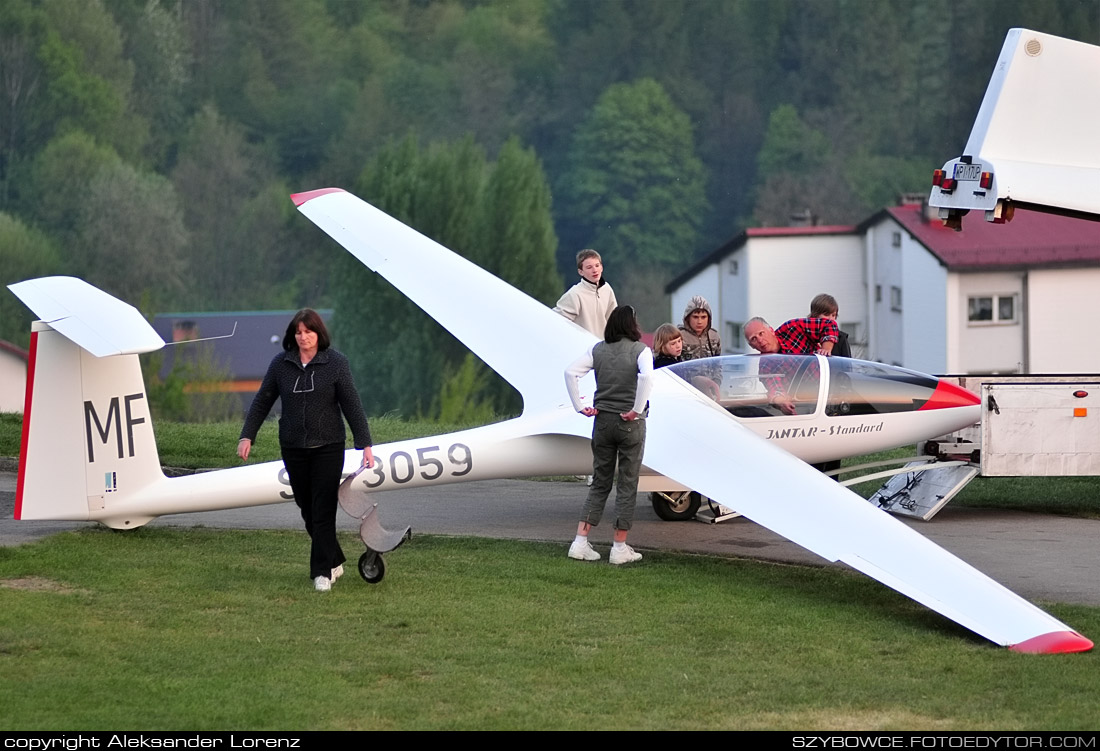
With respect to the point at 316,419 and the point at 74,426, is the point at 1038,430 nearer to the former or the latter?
the point at 316,419

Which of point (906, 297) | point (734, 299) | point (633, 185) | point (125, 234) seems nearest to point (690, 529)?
point (906, 297)

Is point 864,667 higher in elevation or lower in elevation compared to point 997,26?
lower

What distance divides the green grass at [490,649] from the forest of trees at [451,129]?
6277 centimetres

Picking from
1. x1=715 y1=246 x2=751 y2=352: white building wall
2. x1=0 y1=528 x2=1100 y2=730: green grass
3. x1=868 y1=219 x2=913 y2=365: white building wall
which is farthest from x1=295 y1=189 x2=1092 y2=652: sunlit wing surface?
x1=715 y1=246 x2=751 y2=352: white building wall

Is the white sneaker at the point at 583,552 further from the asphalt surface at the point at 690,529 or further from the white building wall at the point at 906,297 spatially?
the white building wall at the point at 906,297

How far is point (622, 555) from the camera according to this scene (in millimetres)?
10031

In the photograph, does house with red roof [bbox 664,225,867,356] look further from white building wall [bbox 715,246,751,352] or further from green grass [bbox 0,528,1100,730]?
green grass [bbox 0,528,1100,730]

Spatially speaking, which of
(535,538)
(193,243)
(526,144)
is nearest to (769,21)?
(526,144)

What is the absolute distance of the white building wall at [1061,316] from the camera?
58531 millimetres

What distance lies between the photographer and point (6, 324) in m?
72.8

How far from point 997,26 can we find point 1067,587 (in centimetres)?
9037

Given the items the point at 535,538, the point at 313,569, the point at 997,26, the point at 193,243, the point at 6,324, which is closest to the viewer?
the point at 313,569

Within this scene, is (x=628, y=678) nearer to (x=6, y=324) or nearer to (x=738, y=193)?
(x=6, y=324)
